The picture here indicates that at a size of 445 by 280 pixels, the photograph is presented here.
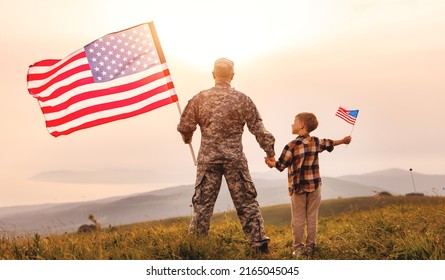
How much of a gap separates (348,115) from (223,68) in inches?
Result: 80.0

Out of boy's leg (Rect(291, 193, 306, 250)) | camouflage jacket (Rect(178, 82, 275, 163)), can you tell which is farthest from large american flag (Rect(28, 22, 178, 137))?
boy's leg (Rect(291, 193, 306, 250))

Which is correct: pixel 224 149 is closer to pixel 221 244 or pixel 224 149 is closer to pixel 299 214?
pixel 299 214

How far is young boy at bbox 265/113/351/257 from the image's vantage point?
7.05 m

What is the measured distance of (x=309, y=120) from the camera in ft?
23.2

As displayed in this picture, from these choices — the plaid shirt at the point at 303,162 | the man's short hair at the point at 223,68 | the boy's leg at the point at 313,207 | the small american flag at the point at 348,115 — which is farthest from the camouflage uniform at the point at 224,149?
the small american flag at the point at 348,115

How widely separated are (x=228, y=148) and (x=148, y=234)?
209cm

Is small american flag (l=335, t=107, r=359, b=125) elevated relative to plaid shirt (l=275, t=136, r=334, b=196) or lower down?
elevated

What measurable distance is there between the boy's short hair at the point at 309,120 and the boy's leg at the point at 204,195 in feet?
4.08

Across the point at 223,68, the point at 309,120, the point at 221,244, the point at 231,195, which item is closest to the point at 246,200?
the point at 231,195

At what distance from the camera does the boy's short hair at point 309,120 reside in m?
7.08

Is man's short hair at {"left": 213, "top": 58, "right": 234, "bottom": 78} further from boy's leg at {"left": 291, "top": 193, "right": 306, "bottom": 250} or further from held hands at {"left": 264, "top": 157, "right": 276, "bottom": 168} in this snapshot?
boy's leg at {"left": 291, "top": 193, "right": 306, "bottom": 250}
